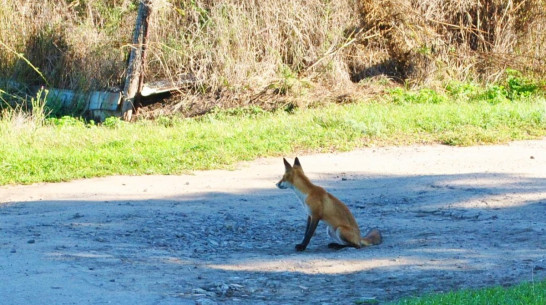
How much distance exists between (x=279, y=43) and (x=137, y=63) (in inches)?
128

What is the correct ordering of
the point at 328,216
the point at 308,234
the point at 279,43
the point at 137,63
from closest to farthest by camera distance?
1. the point at 308,234
2. the point at 328,216
3. the point at 137,63
4. the point at 279,43

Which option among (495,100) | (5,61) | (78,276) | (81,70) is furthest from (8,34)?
(78,276)

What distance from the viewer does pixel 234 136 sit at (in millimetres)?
13219

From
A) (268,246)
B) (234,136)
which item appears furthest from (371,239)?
(234,136)

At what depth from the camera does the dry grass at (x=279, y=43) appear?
1727 cm

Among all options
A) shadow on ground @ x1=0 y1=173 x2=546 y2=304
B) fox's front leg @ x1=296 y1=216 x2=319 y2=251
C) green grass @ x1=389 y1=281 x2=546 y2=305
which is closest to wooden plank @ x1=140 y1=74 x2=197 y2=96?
shadow on ground @ x1=0 y1=173 x2=546 y2=304

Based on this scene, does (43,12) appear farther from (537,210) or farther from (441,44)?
(537,210)

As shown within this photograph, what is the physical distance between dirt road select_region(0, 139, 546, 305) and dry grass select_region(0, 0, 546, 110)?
5.63 meters

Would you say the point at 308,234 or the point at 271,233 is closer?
the point at 308,234

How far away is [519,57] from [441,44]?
1772mm

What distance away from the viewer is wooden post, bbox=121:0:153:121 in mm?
16828

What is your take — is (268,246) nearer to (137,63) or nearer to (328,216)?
(328,216)

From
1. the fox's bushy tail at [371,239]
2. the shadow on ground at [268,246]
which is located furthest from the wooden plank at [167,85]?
the fox's bushy tail at [371,239]

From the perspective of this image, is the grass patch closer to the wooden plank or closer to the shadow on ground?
the wooden plank
